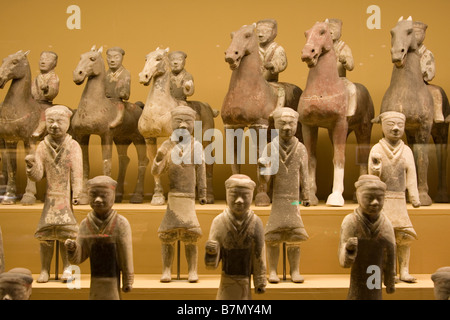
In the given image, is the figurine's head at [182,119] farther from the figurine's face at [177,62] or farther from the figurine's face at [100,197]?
the figurine's face at [177,62]

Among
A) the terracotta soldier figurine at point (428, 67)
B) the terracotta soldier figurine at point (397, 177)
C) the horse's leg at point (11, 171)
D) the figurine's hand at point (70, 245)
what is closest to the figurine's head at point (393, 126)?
the terracotta soldier figurine at point (397, 177)

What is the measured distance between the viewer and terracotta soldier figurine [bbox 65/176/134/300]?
3322 millimetres

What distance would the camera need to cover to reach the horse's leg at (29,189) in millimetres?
4496

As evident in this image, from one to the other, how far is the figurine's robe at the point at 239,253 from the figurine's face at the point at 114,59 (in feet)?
6.30

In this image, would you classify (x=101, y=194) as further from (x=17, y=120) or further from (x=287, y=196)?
(x=17, y=120)

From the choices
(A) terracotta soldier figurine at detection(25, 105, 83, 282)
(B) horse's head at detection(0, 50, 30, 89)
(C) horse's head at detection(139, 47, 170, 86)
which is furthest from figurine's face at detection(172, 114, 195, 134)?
(B) horse's head at detection(0, 50, 30, 89)

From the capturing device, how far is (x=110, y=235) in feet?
11.0

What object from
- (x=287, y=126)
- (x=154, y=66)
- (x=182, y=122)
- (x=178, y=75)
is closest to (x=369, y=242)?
(x=287, y=126)

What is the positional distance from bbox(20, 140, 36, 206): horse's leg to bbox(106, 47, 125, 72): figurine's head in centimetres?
81

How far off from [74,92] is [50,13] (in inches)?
44.2

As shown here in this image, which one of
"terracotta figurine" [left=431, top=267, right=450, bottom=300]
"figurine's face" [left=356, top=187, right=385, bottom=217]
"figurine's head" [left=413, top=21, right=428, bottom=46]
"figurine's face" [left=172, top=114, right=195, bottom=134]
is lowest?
"terracotta figurine" [left=431, top=267, right=450, bottom=300]

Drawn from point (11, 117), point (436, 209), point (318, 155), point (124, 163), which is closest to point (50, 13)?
point (11, 117)

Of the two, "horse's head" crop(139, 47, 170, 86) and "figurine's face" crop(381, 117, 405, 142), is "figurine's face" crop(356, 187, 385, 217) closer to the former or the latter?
"figurine's face" crop(381, 117, 405, 142)

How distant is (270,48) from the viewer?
484 centimetres
